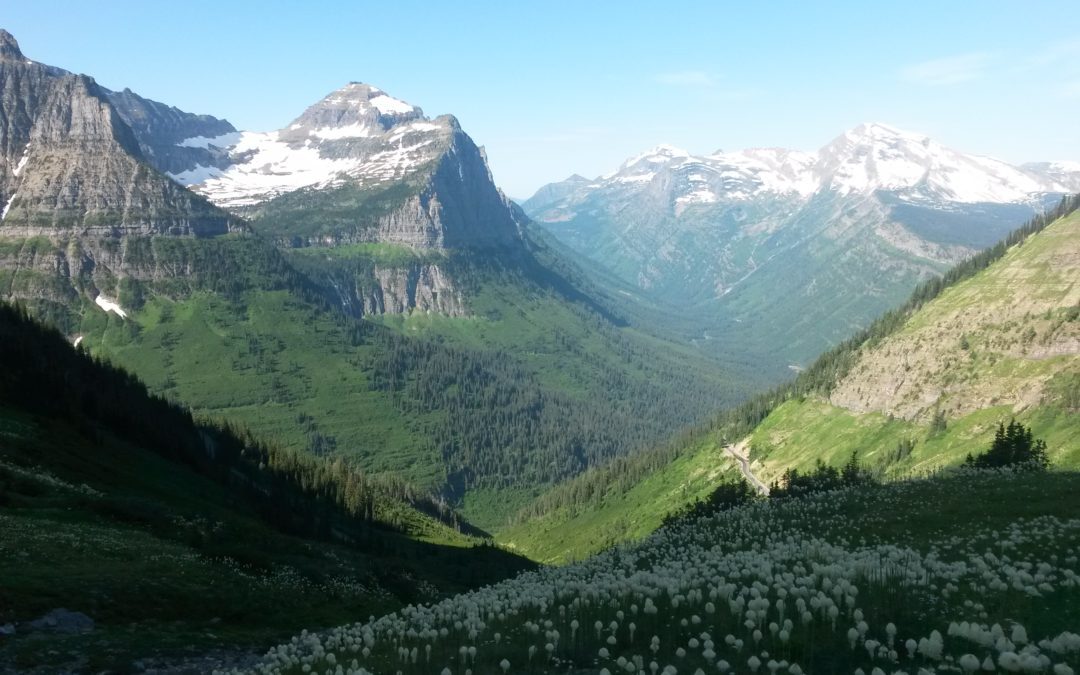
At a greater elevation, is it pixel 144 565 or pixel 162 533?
pixel 144 565

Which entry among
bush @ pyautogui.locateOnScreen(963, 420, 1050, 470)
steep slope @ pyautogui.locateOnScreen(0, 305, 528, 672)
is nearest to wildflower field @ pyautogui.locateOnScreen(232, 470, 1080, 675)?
steep slope @ pyautogui.locateOnScreen(0, 305, 528, 672)

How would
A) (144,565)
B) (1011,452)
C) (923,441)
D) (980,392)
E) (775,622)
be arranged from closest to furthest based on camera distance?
(775,622) → (144,565) → (1011,452) → (923,441) → (980,392)

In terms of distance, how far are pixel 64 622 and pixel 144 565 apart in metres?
13.7

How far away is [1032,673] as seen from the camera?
12.4 meters

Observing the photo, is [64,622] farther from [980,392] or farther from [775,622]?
[980,392]

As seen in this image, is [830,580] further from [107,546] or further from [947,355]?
[947,355]

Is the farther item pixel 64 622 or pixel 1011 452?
pixel 1011 452

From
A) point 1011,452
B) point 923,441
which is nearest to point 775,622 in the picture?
point 1011,452

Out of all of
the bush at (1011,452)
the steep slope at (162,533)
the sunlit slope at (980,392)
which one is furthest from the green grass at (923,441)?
the steep slope at (162,533)

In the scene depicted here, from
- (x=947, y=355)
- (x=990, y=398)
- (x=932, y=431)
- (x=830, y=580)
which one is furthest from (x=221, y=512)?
(x=947, y=355)

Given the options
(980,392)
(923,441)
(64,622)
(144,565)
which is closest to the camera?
(64,622)

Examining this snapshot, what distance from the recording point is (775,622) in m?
17.2

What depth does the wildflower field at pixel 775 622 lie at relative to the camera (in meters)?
14.7

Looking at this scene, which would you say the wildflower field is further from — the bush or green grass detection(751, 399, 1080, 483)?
green grass detection(751, 399, 1080, 483)
